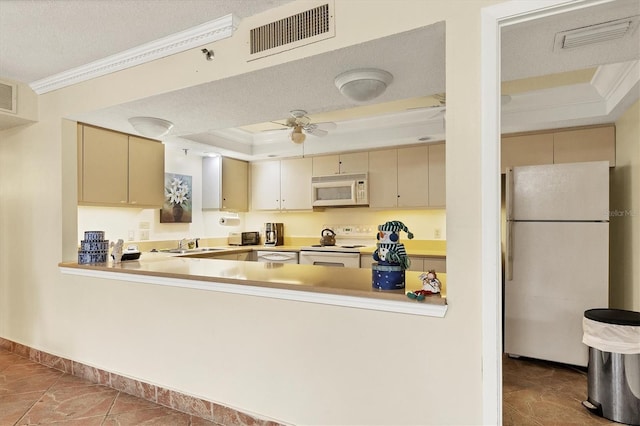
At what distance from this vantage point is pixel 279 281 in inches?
78.6

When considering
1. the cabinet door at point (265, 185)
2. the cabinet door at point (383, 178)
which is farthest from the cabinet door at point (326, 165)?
the cabinet door at point (265, 185)

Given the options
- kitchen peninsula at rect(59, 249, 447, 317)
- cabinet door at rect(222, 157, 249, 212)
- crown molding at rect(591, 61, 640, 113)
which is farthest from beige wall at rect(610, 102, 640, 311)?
cabinet door at rect(222, 157, 249, 212)

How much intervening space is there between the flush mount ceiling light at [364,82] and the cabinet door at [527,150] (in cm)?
212

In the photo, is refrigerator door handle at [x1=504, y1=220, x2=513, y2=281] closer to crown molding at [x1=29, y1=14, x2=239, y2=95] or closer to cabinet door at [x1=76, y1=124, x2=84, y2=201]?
crown molding at [x1=29, y1=14, x2=239, y2=95]

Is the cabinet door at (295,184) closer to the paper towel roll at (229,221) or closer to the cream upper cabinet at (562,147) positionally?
the paper towel roll at (229,221)

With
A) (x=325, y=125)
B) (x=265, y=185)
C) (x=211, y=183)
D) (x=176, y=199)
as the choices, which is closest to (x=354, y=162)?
(x=325, y=125)

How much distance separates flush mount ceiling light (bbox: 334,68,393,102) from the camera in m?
1.98

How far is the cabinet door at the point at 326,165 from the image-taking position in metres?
4.78

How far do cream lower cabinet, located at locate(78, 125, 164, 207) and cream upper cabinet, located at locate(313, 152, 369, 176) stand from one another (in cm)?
197

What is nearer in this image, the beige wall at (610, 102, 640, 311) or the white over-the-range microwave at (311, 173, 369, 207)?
the beige wall at (610, 102, 640, 311)

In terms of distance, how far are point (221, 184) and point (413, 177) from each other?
2565mm

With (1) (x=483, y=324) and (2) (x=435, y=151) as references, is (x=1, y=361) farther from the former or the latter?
(2) (x=435, y=151)

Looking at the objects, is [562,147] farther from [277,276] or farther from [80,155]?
[80,155]

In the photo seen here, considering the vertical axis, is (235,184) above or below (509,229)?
above
